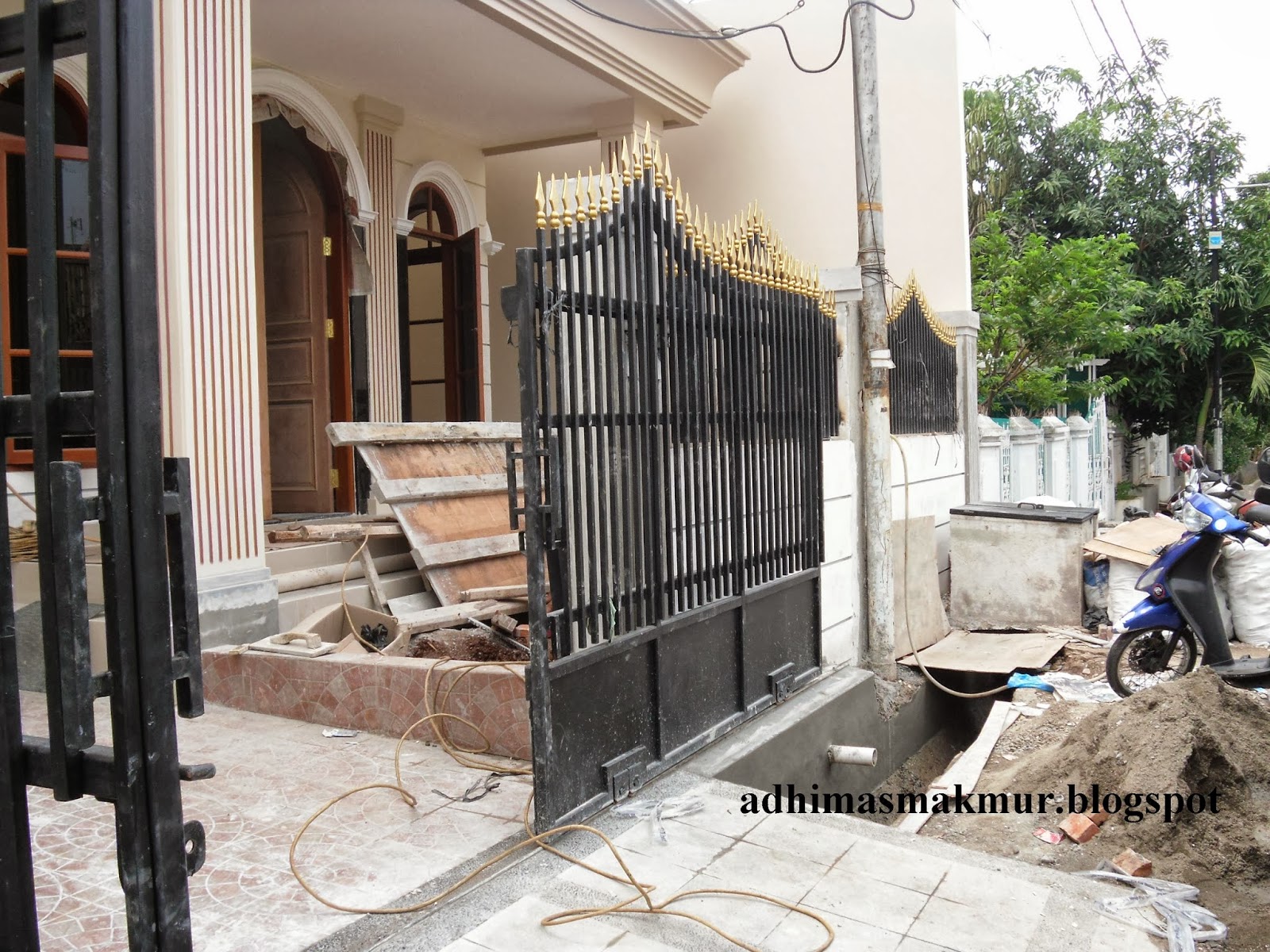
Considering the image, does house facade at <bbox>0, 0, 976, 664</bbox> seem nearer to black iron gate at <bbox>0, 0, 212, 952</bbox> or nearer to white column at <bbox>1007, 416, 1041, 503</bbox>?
white column at <bbox>1007, 416, 1041, 503</bbox>

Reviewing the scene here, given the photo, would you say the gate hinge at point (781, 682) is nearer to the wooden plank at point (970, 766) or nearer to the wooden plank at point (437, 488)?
the wooden plank at point (970, 766)

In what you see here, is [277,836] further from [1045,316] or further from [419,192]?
[1045,316]

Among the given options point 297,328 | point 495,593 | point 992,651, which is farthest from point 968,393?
point 297,328

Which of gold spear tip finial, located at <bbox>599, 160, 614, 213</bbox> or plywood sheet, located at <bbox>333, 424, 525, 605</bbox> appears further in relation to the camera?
plywood sheet, located at <bbox>333, 424, 525, 605</bbox>

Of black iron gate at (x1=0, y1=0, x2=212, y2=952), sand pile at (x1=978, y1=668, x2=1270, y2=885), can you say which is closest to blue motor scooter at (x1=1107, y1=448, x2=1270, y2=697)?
sand pile at (x1=978, y1=668, x2=1270, y2=885)

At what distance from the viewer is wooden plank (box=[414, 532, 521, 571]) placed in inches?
220

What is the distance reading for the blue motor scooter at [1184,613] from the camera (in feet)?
19.0

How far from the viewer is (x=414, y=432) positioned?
20.8 ft

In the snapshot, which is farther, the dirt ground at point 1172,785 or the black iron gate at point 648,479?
the dirt ground at point 1172,785

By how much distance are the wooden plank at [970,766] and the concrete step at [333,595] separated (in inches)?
116

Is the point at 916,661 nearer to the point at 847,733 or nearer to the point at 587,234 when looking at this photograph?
the point at 847,733

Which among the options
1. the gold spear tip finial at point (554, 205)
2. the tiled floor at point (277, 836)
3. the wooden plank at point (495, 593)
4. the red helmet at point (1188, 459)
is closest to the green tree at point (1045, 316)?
the red helmet at point (1188, 459)

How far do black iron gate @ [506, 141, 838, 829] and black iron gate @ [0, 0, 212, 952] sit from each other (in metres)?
1.87

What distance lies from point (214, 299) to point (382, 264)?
3623 millimetres
